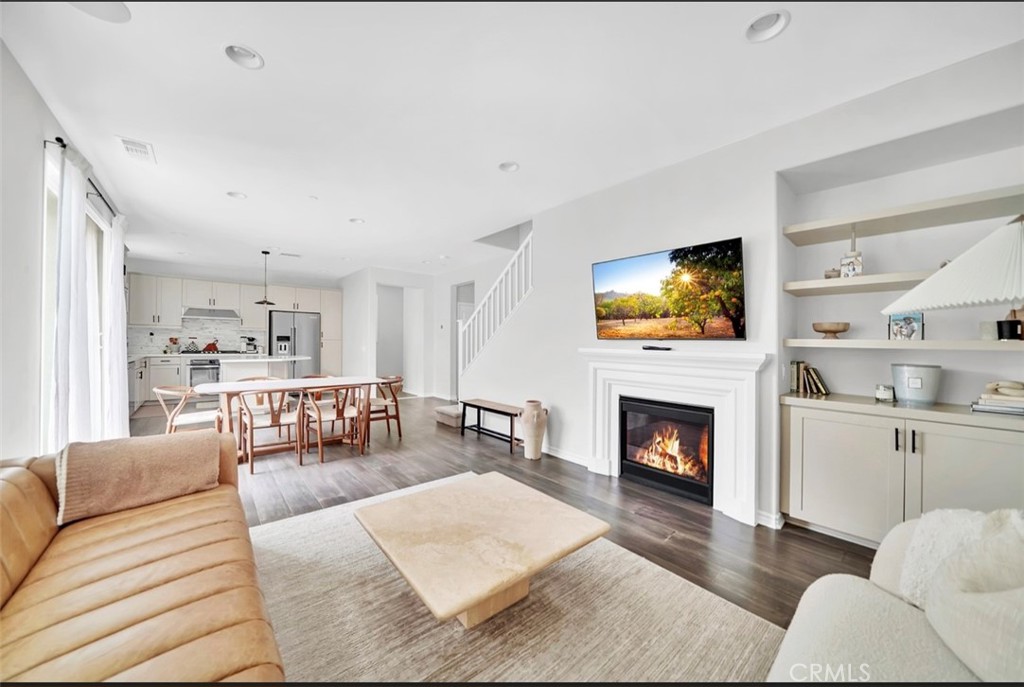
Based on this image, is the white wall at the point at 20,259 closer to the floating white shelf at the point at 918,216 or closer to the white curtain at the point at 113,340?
the white curtain at the point at 113,340

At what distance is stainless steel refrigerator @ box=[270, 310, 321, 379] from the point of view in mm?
8031

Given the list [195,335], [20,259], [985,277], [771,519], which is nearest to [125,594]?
[20,259]

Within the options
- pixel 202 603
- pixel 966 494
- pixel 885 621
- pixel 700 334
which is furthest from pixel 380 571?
pixel 966 494

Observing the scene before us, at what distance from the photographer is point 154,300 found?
22.6 feet

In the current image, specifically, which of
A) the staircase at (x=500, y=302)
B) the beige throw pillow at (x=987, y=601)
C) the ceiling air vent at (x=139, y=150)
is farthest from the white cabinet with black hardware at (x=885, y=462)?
the ceiling air vent at (x=139, y=150)

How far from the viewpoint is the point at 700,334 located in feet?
9.51

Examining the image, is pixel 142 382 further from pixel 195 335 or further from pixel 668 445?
pixel 668 445

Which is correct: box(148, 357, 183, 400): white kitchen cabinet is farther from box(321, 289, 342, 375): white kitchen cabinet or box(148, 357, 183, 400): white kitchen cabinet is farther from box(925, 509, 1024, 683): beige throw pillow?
box(925, 509, 1024, 683): beige throw pillow

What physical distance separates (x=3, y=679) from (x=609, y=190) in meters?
4.04

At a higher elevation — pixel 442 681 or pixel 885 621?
pixel 885 621

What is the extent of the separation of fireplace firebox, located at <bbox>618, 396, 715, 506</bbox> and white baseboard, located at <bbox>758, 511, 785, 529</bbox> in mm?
332

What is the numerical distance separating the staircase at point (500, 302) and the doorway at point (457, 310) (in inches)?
72.8

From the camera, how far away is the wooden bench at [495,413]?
4.22 m

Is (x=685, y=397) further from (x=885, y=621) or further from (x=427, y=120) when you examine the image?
(x=427, y=120)
